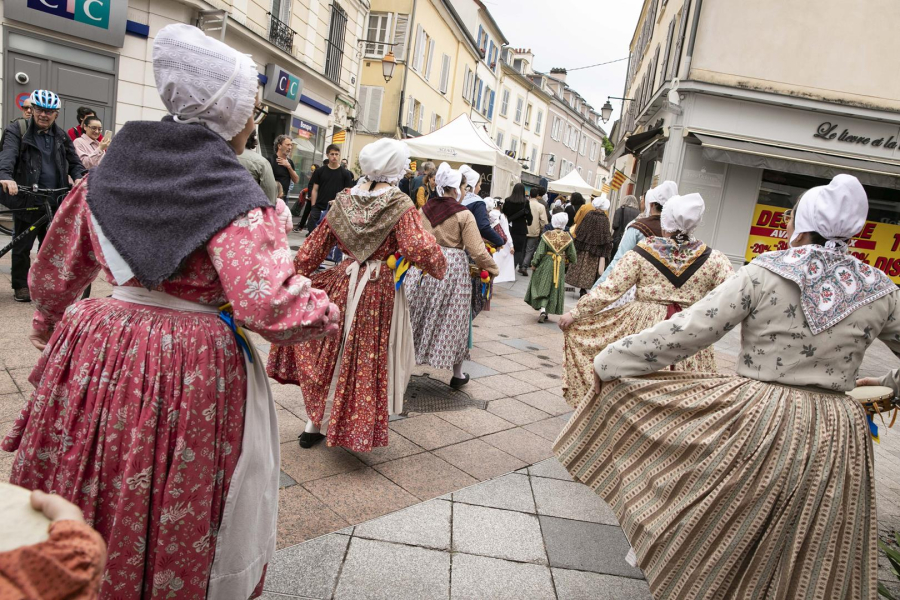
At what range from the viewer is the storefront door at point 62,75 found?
988cm

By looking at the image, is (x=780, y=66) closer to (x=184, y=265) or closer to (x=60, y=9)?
(x=60, y=9)

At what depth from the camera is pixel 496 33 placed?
36344mm

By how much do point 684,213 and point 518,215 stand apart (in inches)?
362

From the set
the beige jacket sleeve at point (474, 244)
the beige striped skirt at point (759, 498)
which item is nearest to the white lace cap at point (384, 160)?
the beige jacket sleeve at point (474, 244)

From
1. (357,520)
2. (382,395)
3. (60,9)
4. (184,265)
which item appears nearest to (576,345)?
(382,395)

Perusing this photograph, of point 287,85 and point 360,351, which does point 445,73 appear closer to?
point 287,85

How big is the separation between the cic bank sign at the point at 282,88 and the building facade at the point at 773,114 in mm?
Answer: 8512

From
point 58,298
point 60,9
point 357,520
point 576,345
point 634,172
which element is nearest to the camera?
point 58,298

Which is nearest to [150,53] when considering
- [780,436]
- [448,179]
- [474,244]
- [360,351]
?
[448,179]

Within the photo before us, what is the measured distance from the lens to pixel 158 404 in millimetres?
1658

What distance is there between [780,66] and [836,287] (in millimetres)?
12055

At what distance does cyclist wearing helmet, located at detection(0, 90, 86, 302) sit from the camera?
18.6 ft

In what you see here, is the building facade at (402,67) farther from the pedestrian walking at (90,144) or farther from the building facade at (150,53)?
the pedestrian walking at (90,144)

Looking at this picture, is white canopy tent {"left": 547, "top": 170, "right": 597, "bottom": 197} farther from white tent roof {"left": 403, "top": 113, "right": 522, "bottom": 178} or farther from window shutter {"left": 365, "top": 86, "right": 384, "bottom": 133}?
white tent roof {"left": 403, "top": 113, "right": 522, "bottom": 178}
